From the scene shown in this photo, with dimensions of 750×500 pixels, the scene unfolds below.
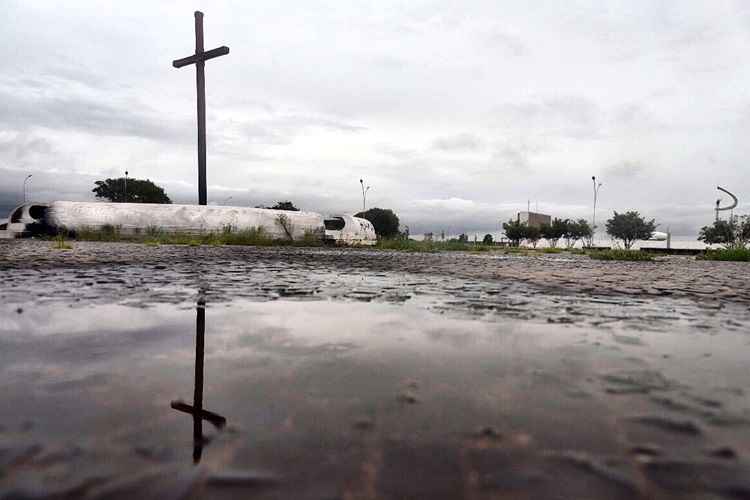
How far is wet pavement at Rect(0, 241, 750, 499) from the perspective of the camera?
90 cm

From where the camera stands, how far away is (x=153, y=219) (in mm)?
17328

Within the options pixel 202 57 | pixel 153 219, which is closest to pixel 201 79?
pixel 202 57

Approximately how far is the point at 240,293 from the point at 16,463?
2636mm

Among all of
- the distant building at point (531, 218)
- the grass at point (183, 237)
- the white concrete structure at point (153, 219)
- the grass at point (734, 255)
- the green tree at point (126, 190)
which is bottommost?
the grass at point (734, 255)

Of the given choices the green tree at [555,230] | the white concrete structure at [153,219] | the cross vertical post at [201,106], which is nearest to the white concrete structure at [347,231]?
the white concrete structure at [153,219]

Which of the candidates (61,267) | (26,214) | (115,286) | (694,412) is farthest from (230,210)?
(694,412)

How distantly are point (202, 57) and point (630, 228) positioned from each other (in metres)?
47.9

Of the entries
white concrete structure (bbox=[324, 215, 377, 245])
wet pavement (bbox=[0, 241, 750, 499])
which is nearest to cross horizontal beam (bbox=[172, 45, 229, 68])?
white concrete structure (bbox=[324, 215, 377, 245])

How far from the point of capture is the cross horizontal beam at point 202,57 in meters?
18.5

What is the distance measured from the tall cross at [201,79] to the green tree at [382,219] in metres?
34.4

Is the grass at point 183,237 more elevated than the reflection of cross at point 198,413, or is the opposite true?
the grass at point 183,237

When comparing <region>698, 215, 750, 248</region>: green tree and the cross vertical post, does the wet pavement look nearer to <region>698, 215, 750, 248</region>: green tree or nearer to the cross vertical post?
the cross vertical post

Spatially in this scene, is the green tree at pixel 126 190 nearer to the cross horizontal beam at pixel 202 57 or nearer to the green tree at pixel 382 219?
the green tree at pixel 382 219

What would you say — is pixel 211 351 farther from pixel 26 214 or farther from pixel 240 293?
pixel 26 214
